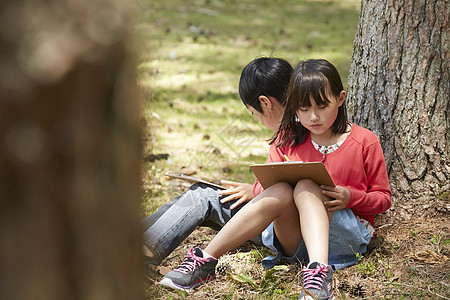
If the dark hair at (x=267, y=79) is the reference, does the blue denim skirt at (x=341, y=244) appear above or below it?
below

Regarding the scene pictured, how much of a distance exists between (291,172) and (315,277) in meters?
0.50

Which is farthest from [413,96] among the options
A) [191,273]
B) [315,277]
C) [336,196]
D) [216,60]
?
[216,60]

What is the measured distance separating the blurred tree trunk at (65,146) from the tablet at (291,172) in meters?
A: 1.35

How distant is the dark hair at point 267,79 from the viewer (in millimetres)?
2949

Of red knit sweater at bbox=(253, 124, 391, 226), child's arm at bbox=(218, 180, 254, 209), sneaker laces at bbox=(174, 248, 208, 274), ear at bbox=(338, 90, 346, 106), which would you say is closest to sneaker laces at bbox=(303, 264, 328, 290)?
red knit sweater at bbox=(253, 124, 391, 226)

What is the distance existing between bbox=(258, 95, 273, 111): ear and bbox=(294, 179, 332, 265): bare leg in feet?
1.95

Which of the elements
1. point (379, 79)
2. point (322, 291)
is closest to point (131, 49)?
point (322, 291)

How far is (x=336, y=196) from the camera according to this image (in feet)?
8.24

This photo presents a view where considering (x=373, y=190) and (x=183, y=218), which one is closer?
(x=373, y=190)

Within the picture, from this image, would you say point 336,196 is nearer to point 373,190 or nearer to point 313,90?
point 373,190

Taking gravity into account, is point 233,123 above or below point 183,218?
below

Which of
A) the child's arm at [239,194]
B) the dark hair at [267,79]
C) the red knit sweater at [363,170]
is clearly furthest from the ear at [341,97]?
the child's arm at [239,194]

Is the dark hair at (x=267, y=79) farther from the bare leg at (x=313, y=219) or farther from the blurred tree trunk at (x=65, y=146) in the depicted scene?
the blurred tree trunk at (x=65, y=146)

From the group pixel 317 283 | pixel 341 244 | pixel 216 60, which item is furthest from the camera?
pixel 216 60
